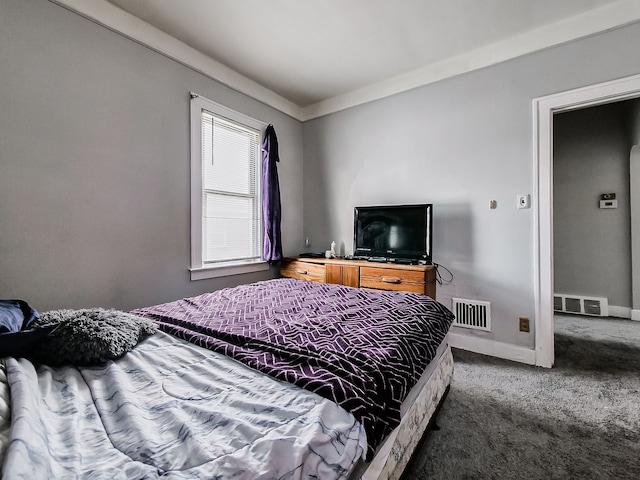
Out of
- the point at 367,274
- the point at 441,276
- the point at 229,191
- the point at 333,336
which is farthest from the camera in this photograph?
the point at 229,191

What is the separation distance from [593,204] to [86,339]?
18.0 feet

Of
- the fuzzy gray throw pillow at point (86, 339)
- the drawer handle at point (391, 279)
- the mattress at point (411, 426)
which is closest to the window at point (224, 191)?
the drawer handle at point (391, 279)

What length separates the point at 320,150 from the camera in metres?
3.84

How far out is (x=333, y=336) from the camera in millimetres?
1182

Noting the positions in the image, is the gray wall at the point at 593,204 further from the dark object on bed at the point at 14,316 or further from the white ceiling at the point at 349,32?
the dark object on bed at the point at 14,316

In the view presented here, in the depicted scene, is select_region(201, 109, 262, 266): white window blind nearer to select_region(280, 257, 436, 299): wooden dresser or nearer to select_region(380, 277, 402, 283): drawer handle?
select_region(280, 257, 436, 299): wooden dresser

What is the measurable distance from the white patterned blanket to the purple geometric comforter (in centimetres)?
7

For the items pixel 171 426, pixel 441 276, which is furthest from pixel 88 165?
pixel 441 276

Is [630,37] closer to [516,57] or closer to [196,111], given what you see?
[516,57]

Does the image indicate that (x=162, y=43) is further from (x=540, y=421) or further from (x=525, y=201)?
(x=540, y=421)

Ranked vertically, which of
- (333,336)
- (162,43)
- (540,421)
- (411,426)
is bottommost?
(540,421)

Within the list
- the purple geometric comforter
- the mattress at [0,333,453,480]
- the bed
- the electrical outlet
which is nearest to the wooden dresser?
the purple geometric comforter

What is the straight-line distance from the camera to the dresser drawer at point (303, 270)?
322 cm

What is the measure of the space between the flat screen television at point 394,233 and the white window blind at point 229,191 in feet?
3.97
